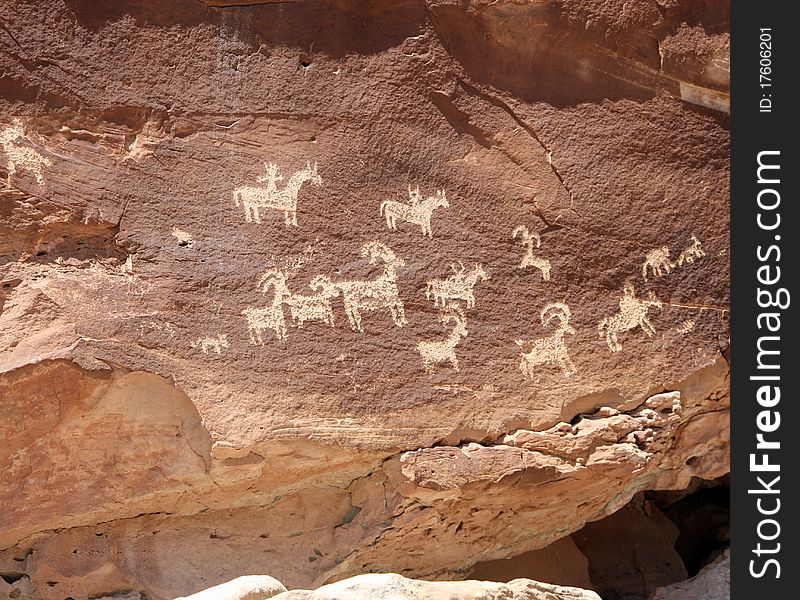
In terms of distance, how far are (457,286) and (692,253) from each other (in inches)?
23.8

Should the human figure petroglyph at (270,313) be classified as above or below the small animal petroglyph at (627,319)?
above

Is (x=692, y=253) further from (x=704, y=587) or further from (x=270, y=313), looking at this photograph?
(x=270, y=313)

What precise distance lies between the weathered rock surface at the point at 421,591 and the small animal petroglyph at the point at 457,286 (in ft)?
2.35

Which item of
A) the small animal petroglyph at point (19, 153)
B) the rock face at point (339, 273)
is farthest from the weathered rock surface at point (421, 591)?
the small animal petroglyph at point (19, 153)

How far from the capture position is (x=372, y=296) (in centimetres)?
232

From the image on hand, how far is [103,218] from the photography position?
7.48 ft

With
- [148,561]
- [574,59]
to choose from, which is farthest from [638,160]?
[148,561]

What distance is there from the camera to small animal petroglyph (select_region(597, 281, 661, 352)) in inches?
92.6

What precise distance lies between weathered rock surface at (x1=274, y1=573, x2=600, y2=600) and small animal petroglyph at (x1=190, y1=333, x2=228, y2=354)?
2.18ft

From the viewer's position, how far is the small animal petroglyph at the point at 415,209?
2.35m

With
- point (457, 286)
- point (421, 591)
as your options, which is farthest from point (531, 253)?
point (421, 591)

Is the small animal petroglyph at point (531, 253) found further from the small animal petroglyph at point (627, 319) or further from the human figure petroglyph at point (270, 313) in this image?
the human figure petroglyph at point (270, 313)

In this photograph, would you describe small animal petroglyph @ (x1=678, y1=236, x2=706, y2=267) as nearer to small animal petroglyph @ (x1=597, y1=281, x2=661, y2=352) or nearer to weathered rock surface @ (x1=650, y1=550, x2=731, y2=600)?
small animal petroglyph @ (x1=597, y1=281, x2=661, y2=352)

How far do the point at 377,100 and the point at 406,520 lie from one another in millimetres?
1045
